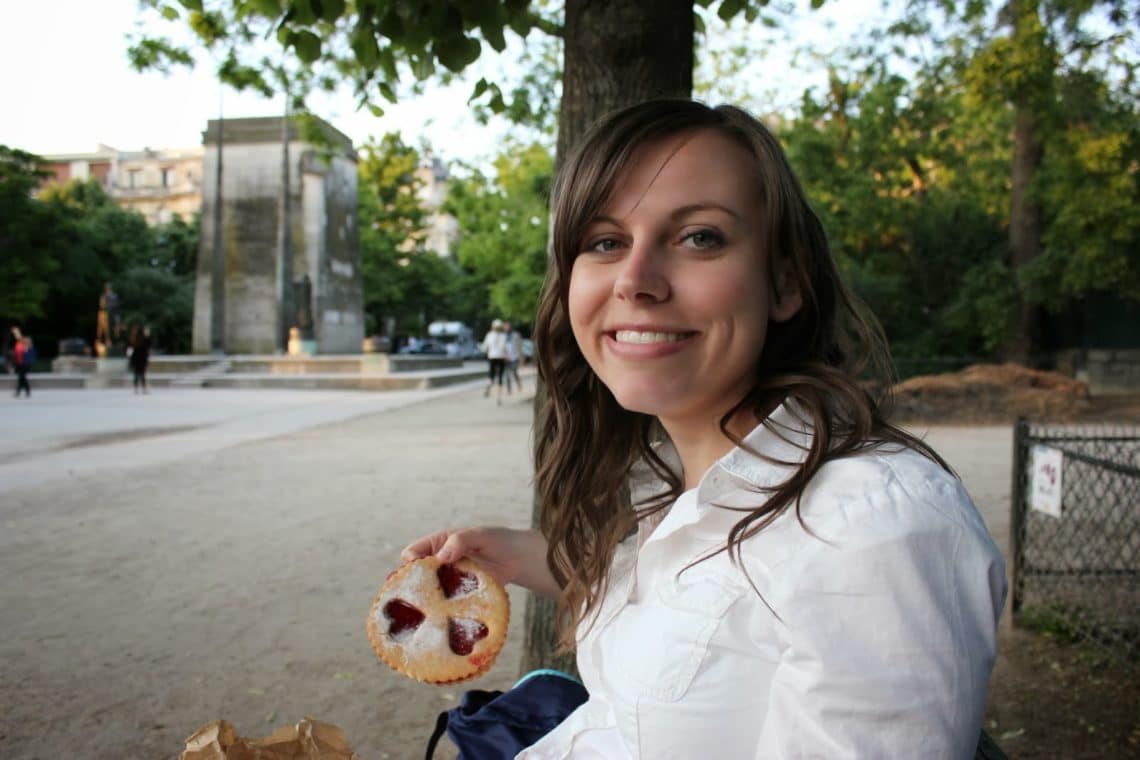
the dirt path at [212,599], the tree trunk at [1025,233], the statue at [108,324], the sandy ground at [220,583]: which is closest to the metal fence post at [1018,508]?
the sandy ground at [220,583]

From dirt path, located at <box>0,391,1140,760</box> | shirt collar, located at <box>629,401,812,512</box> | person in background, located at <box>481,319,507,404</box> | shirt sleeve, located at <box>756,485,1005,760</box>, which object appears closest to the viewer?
shirt sleeve, located at <box>756,485,1005,760</box>

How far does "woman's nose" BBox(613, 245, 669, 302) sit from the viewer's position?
149cm

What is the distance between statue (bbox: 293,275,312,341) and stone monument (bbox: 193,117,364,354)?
97.7 inches

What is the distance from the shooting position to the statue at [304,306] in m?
31.3

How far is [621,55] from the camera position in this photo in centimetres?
305

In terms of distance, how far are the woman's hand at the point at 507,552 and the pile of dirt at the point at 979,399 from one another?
13.7m

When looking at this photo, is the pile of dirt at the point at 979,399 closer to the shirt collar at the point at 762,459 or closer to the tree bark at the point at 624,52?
the tree bark at the point at 624,52

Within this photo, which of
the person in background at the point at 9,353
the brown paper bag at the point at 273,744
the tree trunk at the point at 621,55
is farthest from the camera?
the person in background at the point at 9,353

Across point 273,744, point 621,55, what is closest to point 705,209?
point 273,744

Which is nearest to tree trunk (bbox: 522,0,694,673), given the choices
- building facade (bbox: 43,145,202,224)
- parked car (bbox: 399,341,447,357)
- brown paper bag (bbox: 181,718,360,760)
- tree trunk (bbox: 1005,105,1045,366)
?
brown paper bag (bbox: 181,718,360,760)

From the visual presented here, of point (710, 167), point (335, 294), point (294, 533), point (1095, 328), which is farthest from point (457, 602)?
point (335, 294)

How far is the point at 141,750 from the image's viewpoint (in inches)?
133

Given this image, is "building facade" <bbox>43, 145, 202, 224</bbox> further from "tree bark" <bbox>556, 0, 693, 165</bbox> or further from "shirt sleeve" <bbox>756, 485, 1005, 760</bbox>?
"shirt sleeve" <bbox>756, 485, 1005, 760</bbox>

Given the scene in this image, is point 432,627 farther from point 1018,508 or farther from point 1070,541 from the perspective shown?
point 1070,541
